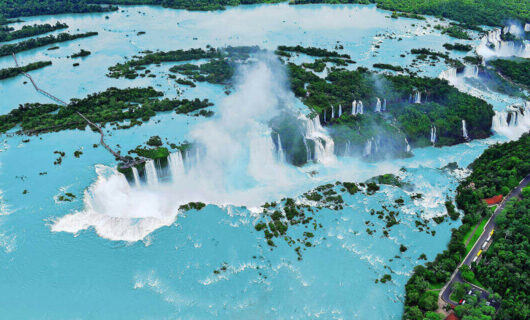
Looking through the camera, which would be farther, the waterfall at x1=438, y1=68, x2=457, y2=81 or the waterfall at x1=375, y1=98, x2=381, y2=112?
the waterfall at x1=438, y1=68, x2=457, y2=81

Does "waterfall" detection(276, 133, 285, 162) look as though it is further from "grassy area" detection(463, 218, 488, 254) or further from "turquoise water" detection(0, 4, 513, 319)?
"grassy area" detection(463, 218, 488, 254)

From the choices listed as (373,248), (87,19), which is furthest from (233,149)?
(87,19)

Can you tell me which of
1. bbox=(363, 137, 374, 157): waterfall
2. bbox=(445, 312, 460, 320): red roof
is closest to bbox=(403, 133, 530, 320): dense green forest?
bbox=(445, 312, 460, 320): red roof

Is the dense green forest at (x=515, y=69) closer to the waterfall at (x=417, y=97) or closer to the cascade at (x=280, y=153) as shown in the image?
the waterfall at (x=417, y=97)

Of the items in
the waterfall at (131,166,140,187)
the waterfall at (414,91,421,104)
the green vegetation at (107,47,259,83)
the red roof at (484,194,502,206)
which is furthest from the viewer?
the green vegetation at (107,47,259,83)

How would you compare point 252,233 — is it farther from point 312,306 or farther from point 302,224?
point 312,306

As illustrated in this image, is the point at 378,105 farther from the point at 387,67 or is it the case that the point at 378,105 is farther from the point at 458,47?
the point at 458,47
